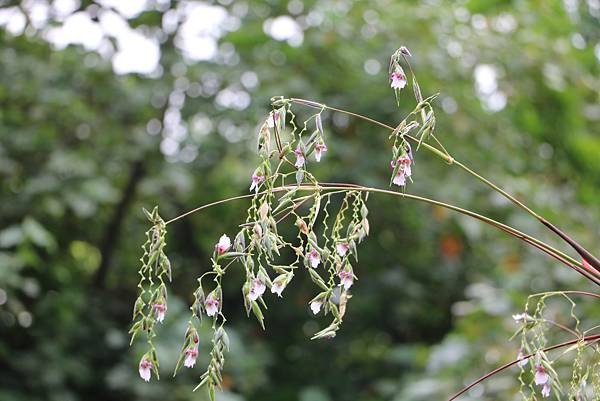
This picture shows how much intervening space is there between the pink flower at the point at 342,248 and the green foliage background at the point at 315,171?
165cm

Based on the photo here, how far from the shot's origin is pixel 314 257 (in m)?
0.78

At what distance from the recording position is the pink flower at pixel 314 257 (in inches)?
30.6

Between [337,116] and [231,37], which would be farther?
[337,116]

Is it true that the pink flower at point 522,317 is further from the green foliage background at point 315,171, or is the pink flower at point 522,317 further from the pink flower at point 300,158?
the green foliage background at point 315,171

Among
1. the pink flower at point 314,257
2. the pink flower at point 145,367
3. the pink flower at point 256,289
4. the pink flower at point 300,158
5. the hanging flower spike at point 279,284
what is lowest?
the pink flower at point 145,367

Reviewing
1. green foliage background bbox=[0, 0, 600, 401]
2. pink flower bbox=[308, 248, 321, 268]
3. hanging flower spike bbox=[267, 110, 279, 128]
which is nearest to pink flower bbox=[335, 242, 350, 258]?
pink flower bbox=[308, 248, 321, 268]

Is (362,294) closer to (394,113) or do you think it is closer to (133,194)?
(394,113)

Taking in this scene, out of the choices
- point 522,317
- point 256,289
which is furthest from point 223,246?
point 522,317

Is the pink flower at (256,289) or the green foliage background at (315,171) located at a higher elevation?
the pink flower at (256,289)

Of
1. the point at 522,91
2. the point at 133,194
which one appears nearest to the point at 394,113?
the point at 522,91

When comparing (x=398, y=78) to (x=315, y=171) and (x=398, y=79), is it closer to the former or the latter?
(x=398, y=79)

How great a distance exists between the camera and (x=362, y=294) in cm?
308

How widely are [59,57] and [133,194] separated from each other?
1.63 ft

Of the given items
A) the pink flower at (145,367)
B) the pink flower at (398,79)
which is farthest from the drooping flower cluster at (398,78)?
the pink flower at (145,367)
